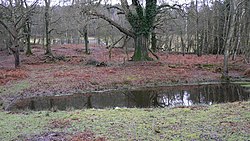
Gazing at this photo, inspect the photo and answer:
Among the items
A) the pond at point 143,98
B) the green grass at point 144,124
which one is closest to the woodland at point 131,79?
the green grass at point 144,124

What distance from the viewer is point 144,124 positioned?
920 centimetres

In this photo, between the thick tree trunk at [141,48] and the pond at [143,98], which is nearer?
the pond at [143,98]

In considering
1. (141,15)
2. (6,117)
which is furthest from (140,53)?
(6,117)

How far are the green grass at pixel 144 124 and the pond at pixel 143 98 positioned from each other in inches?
150

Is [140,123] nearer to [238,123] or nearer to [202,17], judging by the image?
[238,123]

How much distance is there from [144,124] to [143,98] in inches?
299

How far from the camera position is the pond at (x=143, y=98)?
15252 millimetres

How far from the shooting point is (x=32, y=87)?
1931cm

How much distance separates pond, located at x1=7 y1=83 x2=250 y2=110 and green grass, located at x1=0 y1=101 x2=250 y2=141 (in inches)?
150

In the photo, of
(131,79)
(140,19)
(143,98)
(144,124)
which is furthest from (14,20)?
(144,124)

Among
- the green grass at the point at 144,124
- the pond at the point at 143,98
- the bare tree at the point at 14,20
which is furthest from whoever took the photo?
the bare tree at the point at 14,20

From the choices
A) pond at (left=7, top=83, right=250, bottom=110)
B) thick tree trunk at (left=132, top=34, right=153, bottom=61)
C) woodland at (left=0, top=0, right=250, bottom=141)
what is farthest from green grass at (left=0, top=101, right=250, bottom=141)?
thick tree trunk at (left=132, top=34, right=153, bottom=61)

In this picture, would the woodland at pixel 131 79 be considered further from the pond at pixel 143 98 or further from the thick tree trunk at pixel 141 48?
the pond at pixel 143 98

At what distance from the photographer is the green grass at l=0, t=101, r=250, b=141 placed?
310 inches
